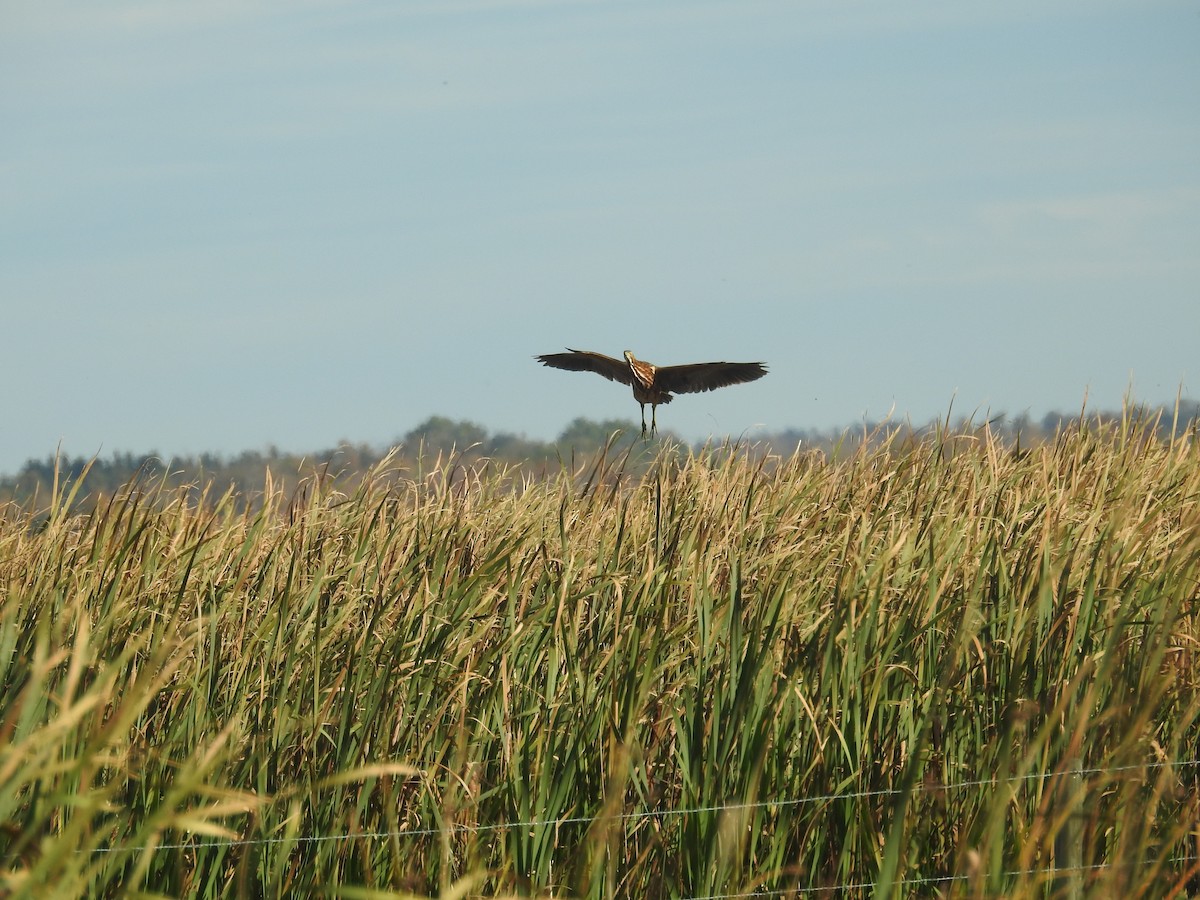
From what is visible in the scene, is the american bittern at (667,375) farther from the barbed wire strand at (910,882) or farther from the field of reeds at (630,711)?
the barbed wire strand at (910,882)

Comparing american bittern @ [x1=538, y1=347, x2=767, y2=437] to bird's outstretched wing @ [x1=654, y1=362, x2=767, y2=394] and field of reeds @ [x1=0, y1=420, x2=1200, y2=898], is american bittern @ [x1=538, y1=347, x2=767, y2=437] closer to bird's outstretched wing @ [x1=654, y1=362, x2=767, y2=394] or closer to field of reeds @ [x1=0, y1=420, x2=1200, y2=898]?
bird's outstretched wing @ [x1=654, y1=362, x2=767, y2=394]

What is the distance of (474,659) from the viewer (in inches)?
159

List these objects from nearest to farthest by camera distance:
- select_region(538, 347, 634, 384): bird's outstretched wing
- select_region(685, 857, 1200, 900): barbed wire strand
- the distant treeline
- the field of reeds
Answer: select_region(685, 857, 1200, 900): barbed wire strand < the field of reeds < the distant treeline < select_region(538, 347, 634, 384): bird's outstretched wing

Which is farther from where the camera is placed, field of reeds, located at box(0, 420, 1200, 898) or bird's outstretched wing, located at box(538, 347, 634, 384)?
bird's outstretched wing, located at box(538, 347, 634, 384)

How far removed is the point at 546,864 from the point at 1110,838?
150 centimetres

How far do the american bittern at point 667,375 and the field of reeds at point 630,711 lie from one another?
190 centimetres

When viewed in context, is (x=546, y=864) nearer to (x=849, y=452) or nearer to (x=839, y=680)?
(x=839, y=680)

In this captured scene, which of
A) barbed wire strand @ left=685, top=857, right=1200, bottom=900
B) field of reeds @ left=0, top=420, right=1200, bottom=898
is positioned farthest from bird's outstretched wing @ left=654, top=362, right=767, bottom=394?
barbed wire strand @ left=685, top=857, right=1200, bottom=900

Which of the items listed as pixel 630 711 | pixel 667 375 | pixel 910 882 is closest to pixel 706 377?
pixel 667 375

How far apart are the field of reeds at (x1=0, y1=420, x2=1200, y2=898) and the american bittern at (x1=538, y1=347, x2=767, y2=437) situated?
6.24 feet

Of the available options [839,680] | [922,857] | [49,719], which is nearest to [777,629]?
[839,680]

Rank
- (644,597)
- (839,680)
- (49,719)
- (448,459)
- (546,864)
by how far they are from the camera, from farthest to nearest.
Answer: (448,459)
(644,597)
(839,680)
(49,719)
(546,864)

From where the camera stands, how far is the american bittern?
6.76 m

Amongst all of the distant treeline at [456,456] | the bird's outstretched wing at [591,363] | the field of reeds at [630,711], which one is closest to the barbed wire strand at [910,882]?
the field of reeds at [630,711]
